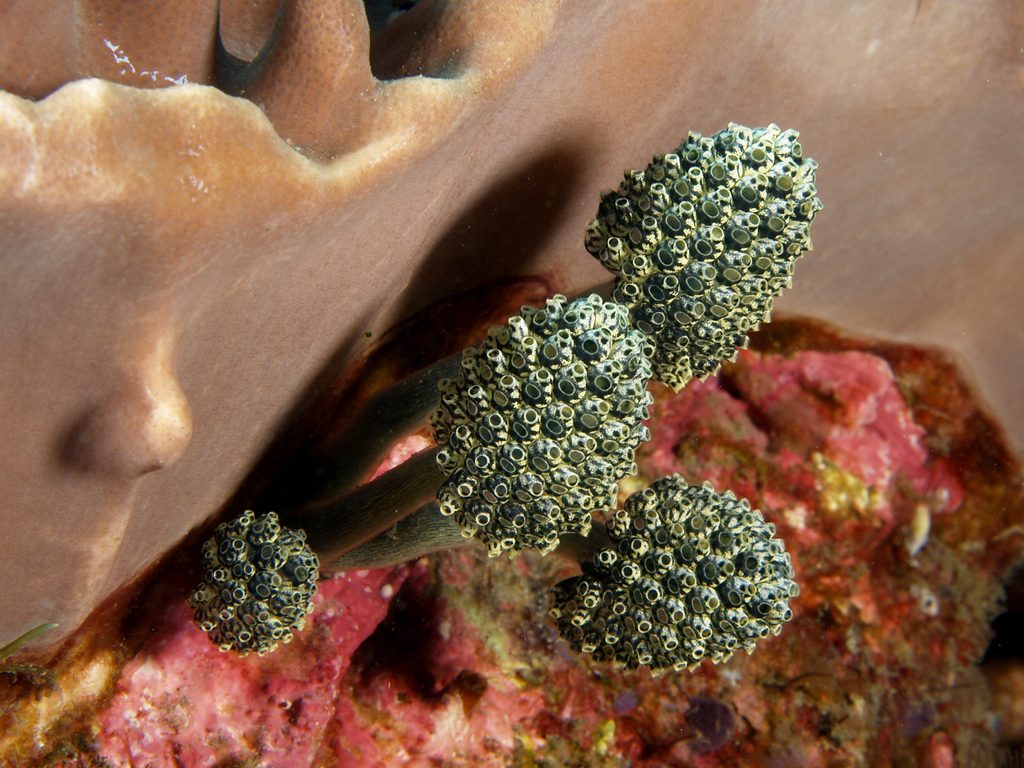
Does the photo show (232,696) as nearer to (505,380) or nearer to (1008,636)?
(505,380)

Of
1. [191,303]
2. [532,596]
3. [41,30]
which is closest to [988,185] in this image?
[532,596]

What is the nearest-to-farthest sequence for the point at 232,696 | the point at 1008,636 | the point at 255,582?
the point at 255,582
the point at 232,696
the point at 1008,636

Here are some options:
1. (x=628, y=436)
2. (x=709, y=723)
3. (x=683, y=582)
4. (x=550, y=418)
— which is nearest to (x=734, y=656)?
(x=709, y=723)

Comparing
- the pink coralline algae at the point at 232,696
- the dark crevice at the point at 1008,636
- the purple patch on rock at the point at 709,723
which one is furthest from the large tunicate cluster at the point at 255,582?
the dark crevice at the point at 1008,636

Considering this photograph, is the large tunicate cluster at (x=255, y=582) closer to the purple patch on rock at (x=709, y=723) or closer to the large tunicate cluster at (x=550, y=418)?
the large tunicate cluster at (x=550, y=418)

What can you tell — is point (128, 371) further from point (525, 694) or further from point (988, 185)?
point (988, 185)
